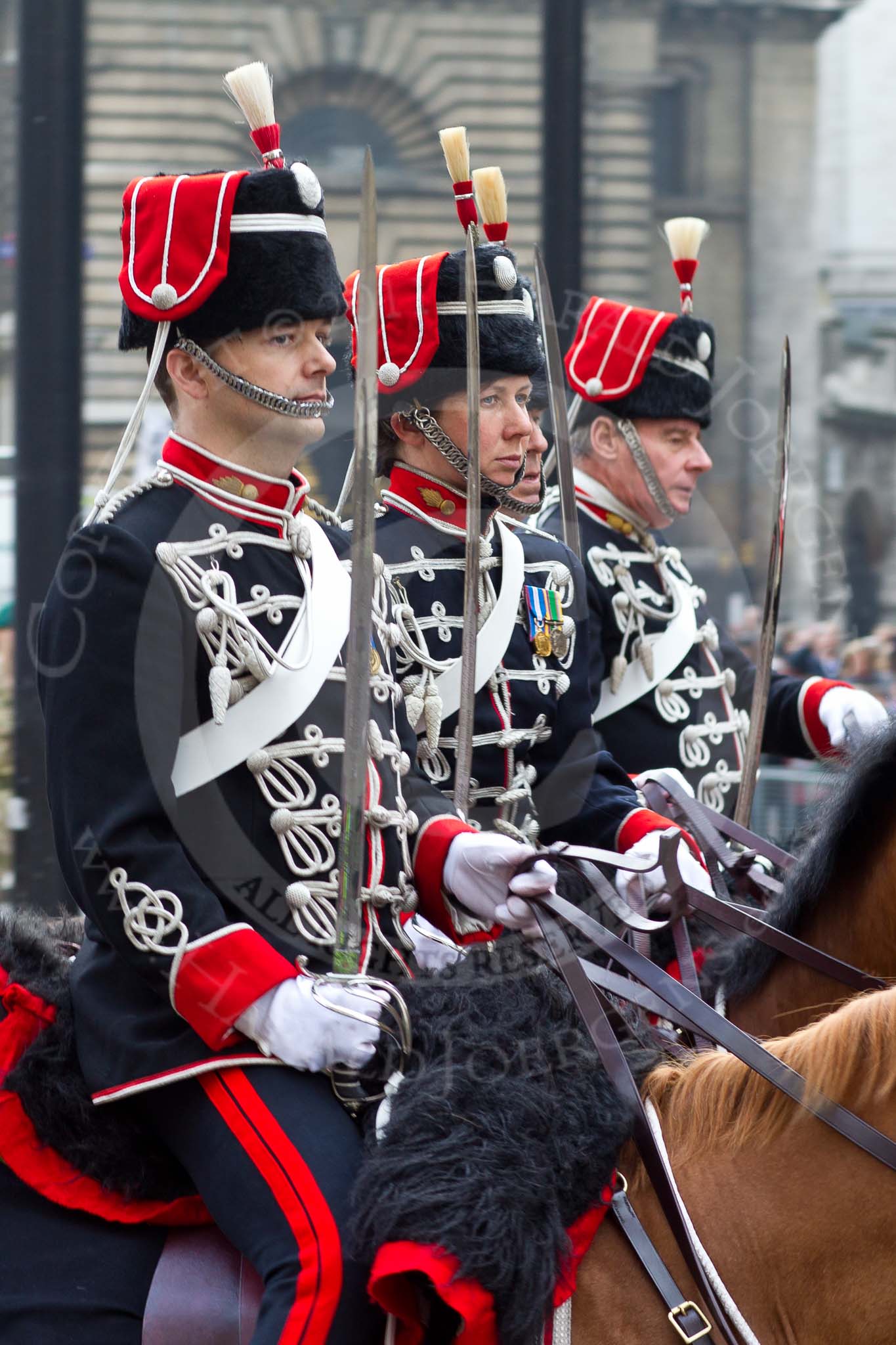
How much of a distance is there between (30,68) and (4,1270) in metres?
5.31

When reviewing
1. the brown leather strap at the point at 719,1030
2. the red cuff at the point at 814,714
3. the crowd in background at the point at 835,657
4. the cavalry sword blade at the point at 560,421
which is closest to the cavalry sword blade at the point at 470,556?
the brown leather strap at the point at 719,1030

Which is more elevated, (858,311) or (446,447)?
(858,311)

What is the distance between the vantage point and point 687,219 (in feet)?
15.7

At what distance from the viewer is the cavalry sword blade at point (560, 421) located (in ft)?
13.6

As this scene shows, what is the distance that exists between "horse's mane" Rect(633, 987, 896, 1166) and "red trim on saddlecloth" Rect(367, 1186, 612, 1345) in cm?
18

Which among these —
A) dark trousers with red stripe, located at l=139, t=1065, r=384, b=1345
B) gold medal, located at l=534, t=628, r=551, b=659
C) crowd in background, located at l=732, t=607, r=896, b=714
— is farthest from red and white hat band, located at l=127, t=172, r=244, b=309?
crowd in background, located at l=732, t=607, r=896, b=714

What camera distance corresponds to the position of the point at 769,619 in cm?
380

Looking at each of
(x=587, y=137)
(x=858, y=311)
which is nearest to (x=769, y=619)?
(x=587, y=137)

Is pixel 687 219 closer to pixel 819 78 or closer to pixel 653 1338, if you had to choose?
pixel 653 1338

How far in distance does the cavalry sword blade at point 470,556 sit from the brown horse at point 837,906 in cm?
61

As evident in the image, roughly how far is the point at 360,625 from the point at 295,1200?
77 cm

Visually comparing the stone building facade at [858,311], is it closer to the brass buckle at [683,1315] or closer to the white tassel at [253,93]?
the white tassel at [253,93]

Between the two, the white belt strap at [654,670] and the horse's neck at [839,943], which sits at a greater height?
the white belt strap at [654,670]

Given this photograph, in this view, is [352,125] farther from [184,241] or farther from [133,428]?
[133,428]
